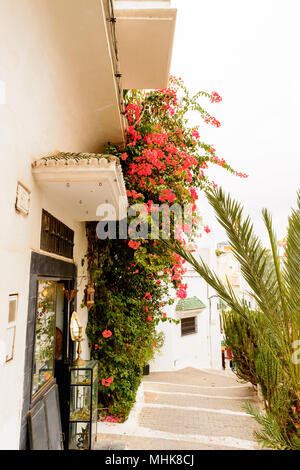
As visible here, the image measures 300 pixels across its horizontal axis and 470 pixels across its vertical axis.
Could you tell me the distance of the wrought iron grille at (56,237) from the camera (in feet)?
8.33

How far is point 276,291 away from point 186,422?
3.46 meters

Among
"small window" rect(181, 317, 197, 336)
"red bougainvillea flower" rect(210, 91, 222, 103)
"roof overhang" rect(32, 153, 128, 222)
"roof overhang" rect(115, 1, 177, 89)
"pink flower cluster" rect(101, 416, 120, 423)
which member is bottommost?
"pink flower cluster" rect(101, 416, 120, 423)

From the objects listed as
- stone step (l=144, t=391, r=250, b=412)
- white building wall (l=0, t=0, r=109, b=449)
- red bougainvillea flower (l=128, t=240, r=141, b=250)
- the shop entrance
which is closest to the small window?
stone step (l=144, t=391, r=250, b=412)

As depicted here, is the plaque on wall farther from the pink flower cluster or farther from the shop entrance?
the pink flower cluster

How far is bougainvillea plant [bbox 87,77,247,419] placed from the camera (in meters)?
4.41

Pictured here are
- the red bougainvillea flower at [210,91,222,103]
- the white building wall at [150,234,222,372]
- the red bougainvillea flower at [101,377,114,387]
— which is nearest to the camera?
the red bougainvillea flower at [101,377,114,387]

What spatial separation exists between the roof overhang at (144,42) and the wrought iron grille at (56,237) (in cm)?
240

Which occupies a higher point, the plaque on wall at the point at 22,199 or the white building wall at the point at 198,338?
the plaque on wall at the point at 22,199

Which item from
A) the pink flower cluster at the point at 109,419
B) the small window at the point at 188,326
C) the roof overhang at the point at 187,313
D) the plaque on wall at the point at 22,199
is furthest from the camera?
the small window at the point at 188,326

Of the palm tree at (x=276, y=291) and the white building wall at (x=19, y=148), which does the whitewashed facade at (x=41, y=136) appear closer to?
the white building wall at (x=19, y=148)

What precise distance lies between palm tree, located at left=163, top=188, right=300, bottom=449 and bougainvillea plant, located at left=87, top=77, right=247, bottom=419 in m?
1.49

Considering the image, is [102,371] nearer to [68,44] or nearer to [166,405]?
[166,405]

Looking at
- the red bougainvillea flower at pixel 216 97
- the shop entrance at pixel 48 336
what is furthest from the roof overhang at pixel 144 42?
the shop entrance at pixel 48 336

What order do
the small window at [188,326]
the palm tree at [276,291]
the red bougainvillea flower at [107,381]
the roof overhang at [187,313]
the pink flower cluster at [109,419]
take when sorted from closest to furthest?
the palm tree at [276,291] < the red bougainvillea flower at [107,381] < the pink flower cluster at [109,419] < the roof overhang at [187,313] < the small window at [188,326]
